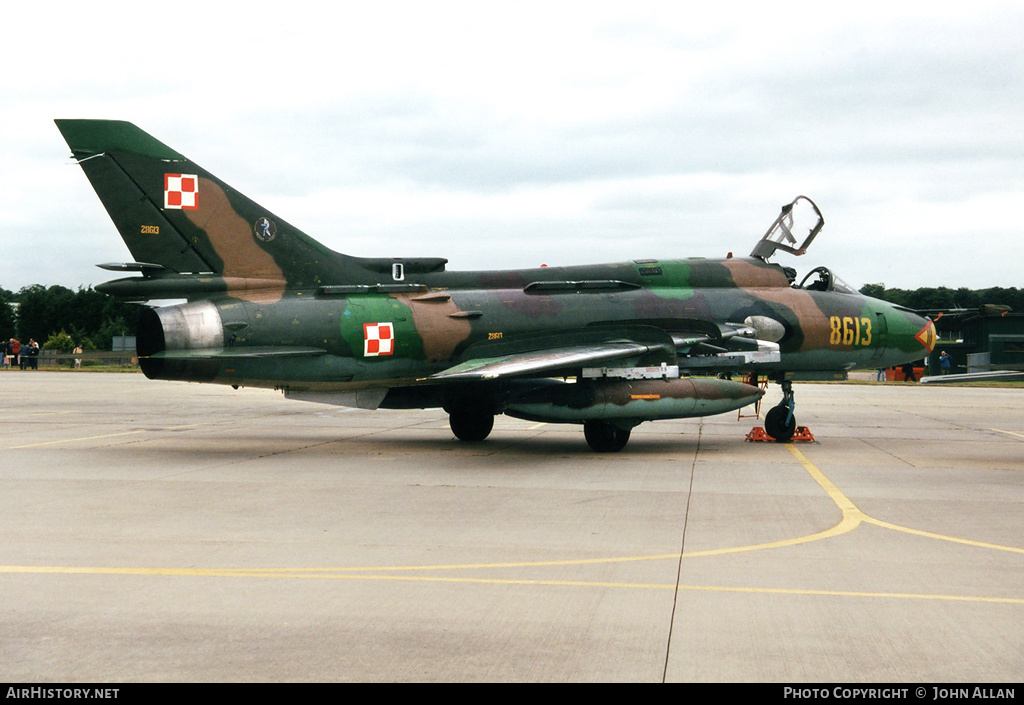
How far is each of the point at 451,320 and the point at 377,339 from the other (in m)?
1.32

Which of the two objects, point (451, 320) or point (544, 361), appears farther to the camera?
point (451, 320)

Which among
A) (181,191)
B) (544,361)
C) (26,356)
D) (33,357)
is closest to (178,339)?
(181,191)

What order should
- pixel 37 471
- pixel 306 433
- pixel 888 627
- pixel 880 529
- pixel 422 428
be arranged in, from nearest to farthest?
pixel 888 627
pixel 880 529
pixel 37 471
pixel 306 433
pixel 422 428

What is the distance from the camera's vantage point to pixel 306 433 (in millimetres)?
18000

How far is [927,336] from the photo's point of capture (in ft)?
58.2

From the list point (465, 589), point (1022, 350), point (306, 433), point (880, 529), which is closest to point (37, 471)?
point (306, 433)

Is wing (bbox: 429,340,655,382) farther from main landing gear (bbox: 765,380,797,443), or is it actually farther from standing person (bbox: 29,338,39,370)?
standing person (bbox: 29,338,39,370)

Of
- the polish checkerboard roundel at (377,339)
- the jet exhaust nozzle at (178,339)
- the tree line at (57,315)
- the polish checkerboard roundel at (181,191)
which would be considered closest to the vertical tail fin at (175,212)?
the polish checkerboard roundel at (181,191)

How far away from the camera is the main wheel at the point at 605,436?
14.7 meters

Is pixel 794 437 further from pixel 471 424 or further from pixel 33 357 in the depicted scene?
pixel 33 357

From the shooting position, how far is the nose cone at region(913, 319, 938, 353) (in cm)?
1764

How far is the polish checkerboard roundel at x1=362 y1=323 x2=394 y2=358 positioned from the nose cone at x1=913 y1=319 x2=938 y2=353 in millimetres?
10439

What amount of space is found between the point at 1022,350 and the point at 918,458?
2242 mm
